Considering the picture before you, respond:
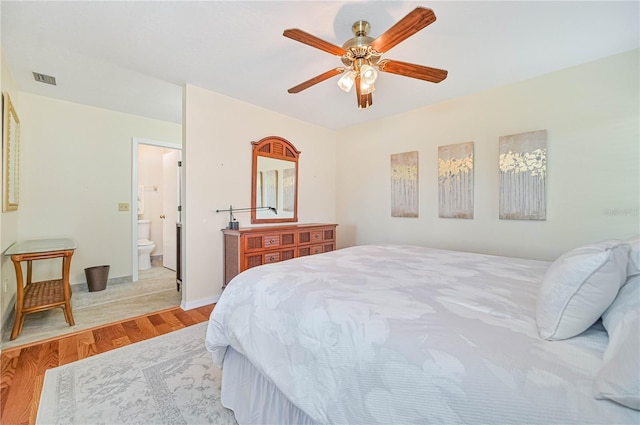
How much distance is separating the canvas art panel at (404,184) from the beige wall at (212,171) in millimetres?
1757

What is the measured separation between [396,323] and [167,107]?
157 inches

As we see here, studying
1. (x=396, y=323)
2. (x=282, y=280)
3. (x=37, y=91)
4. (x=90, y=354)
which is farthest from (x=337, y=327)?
(x=37, y=91)

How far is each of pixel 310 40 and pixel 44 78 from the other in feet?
10.1

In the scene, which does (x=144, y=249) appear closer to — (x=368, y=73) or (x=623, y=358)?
(x=368, y=73)

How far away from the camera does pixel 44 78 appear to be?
9.14 feet

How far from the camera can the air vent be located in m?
2.72

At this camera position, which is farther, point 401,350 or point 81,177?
point 81,177

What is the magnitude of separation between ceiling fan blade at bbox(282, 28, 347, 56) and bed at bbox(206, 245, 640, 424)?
1402 mm

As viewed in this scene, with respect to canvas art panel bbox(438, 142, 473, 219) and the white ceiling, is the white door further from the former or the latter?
canvas art panel bbox(438, 142, 473, 219)

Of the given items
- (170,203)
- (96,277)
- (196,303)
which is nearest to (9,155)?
(96,277)

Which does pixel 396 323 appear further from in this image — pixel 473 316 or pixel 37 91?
pixel 37 91

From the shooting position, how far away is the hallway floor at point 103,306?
238 centimetres

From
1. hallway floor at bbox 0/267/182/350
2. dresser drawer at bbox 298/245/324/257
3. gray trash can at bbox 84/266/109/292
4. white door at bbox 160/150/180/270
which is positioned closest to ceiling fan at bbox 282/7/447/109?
dresser drawer at bbox 298/245/324/257

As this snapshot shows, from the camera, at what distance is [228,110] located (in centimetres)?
327
